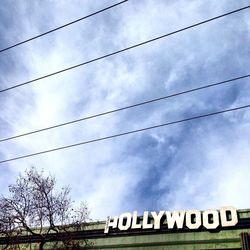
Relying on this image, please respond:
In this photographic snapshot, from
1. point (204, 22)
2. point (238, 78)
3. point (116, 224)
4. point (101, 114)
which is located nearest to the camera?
point (204, 22)

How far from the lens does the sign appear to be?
900 inches

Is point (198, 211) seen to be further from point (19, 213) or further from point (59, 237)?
point (19, 213)

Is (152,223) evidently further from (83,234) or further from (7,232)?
(7,232)

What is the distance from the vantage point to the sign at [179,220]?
22.9m

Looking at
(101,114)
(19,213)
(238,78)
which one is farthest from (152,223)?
(238,78)

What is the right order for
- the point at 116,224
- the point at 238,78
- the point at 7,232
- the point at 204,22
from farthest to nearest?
the point at 116,224, the point at 7,232, the point at 238,78, the point at 204,22

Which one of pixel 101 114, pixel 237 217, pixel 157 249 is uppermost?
pixel 237 217

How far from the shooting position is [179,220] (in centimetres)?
2392

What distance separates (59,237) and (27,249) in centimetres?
502

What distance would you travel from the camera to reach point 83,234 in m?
Result: 26.6

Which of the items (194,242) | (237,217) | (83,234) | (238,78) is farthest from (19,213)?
(238,78)

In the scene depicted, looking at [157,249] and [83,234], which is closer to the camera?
[157,249]

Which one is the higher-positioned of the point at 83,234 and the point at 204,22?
the point at 83,234

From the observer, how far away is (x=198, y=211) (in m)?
23.9
